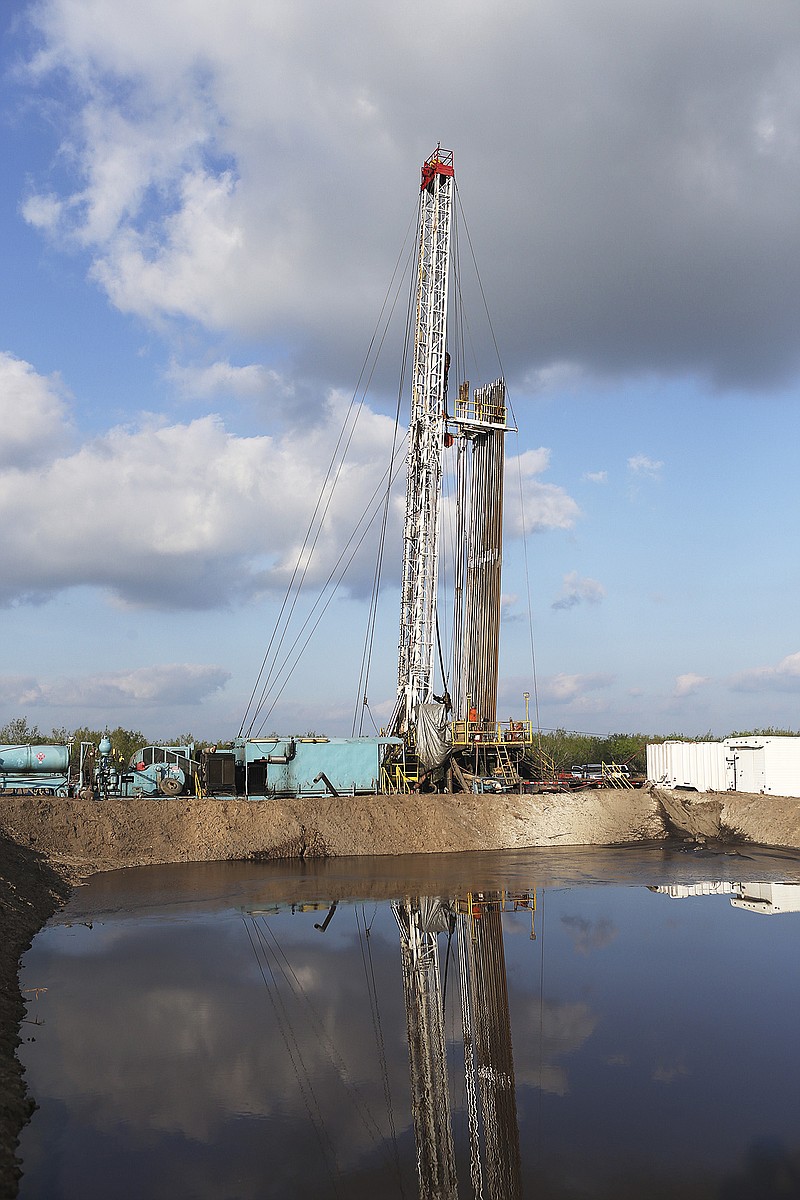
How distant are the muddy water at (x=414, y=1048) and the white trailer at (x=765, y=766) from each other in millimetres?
13337

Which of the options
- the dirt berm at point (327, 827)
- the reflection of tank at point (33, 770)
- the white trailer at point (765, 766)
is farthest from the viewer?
the white trailer at point (765, 766)

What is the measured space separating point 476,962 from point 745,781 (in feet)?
69.4

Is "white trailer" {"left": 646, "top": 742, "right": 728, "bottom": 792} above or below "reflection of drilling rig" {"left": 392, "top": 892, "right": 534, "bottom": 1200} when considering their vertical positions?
above

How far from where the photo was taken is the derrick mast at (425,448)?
31.3 m

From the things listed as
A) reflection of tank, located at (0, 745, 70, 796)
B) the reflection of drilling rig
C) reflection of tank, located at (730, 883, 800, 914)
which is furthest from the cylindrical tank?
reflection of tank, located at (730, 883, 800, 914)

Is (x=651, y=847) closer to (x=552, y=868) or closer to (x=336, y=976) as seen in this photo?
(x=552, y=868)

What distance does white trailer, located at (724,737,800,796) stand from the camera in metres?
30.5

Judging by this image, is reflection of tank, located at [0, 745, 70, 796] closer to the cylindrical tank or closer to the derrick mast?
the cylindrical tank

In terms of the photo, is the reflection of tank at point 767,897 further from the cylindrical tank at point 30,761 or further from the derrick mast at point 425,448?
the cylindrical tank at point 30,761

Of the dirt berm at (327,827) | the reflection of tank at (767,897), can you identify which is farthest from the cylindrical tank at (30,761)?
the reflection of tank at (767,897)

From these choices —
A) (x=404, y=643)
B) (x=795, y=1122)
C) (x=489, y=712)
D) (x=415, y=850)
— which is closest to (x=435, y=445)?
(x=404, y=643)

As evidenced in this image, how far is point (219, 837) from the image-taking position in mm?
24094

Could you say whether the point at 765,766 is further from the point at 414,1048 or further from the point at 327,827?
the point at 414,1048

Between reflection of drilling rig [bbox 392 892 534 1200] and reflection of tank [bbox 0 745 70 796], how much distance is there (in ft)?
46.6
